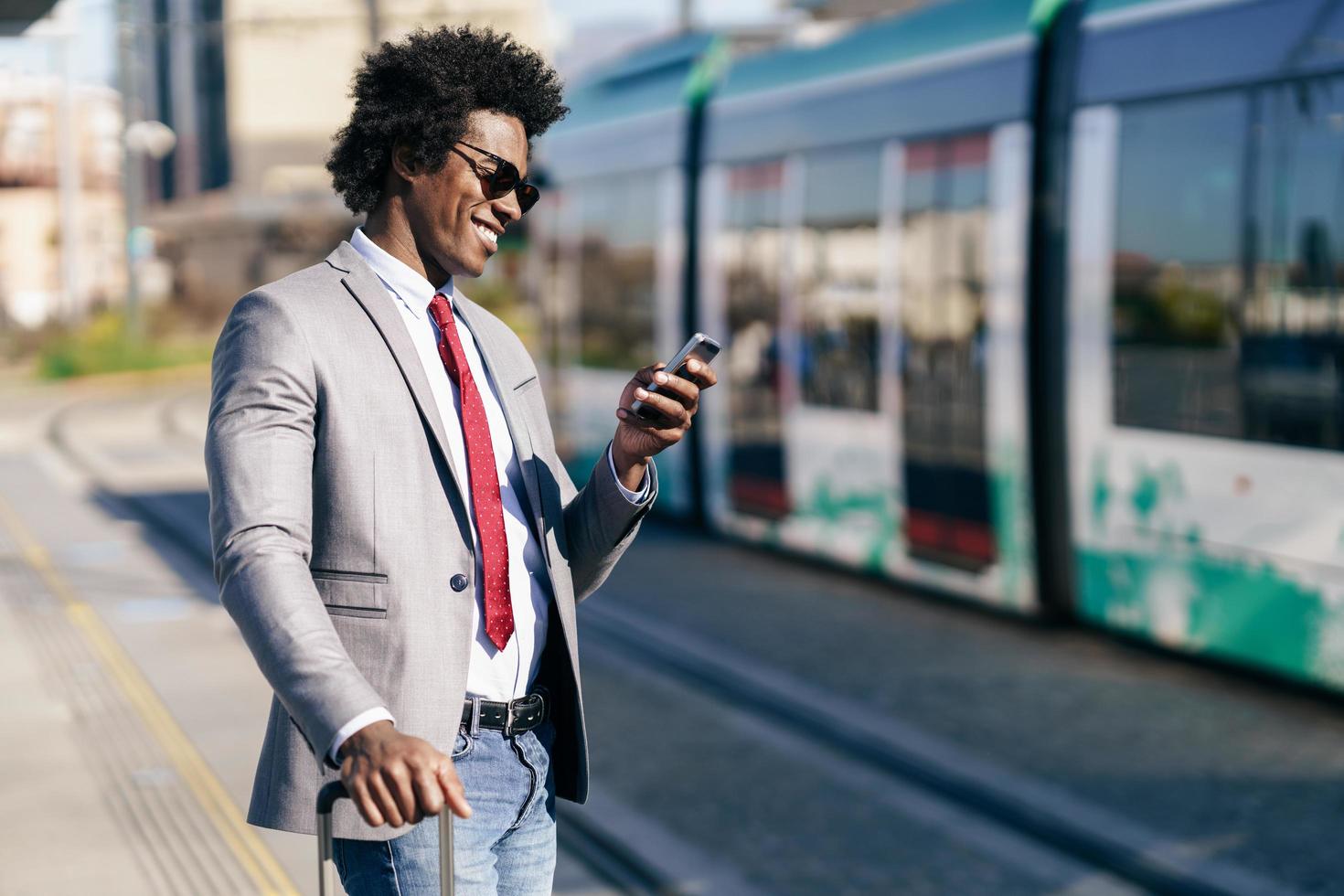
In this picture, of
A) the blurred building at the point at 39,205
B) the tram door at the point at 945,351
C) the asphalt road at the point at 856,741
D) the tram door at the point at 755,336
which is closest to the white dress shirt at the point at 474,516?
the asphalt road at the point at 856,741

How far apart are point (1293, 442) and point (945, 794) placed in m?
2.02

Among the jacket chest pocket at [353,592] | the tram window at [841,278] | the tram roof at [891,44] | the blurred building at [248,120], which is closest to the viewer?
the jacket chest pocket at [353,592]

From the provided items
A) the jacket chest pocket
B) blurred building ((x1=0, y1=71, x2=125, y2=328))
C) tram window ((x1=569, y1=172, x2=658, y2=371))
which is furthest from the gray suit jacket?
blurred building ((x1=0, y1=71, x2=125, y2=328))

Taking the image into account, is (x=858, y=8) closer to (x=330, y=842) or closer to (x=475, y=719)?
(x=475, y=719)

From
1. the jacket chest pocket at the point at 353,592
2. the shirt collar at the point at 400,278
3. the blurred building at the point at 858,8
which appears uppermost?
the blurred building at the point at 858,8

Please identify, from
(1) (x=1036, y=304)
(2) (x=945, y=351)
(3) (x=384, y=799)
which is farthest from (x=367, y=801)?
(2) (x=945, y=351)

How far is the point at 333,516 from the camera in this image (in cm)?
232

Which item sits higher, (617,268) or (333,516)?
(617,268)

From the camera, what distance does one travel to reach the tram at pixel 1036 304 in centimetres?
673

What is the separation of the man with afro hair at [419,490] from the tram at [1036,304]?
15.4 feet

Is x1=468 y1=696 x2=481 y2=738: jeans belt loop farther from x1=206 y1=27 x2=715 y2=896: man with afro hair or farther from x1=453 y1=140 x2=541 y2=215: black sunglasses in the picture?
x1=453 y1=140 x2=541 y2=215: black sunglasses

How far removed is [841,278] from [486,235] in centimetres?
762

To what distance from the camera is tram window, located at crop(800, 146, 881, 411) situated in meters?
9.65

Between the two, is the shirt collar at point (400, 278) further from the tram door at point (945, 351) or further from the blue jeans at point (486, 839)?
the tram door at point (945, 351)
